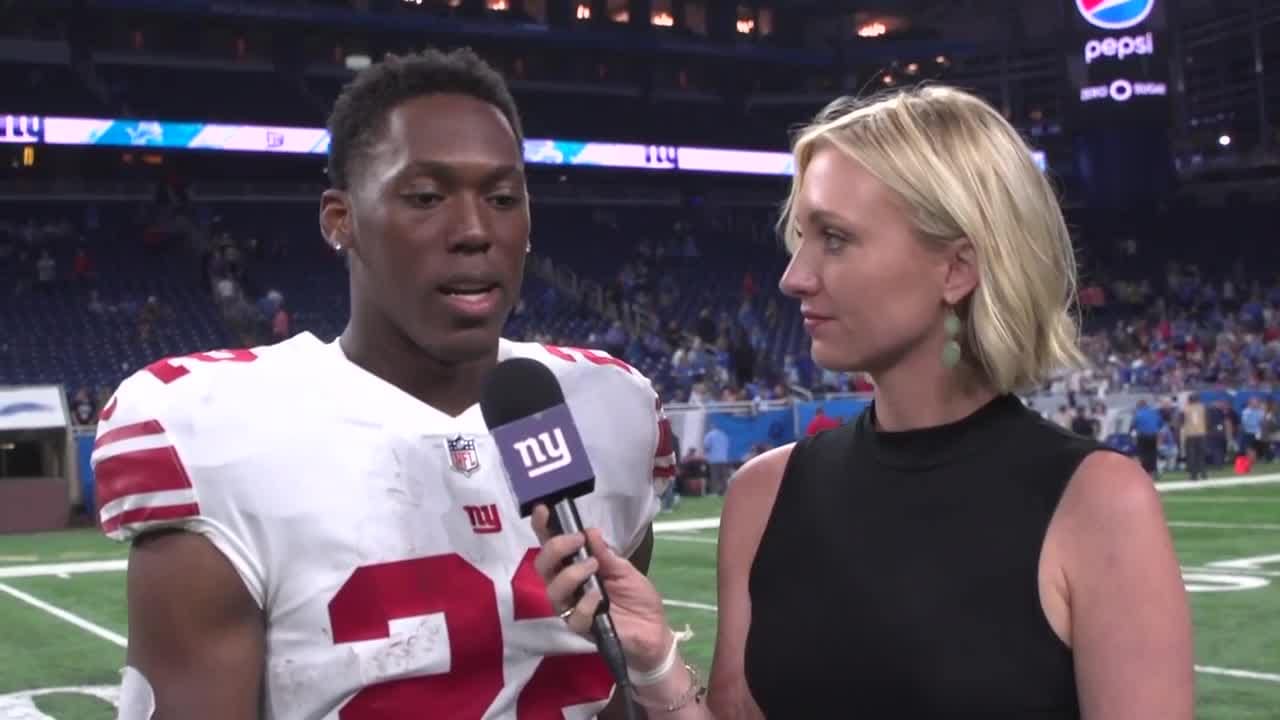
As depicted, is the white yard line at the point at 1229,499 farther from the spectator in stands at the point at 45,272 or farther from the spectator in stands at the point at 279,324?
the spectator in stands at the point at 45,272

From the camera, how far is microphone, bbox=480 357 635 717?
188 cm

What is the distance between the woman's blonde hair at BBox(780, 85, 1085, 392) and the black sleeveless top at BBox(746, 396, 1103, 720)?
0.12 metres

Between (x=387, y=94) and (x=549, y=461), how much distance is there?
2.24 ft

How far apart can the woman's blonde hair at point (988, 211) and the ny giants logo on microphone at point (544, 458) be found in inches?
23.0

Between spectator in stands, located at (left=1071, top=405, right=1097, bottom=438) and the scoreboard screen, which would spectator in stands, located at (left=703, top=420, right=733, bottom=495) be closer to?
spectator in stands, located at (left=1071, top=405, right=1097, bottom=438)

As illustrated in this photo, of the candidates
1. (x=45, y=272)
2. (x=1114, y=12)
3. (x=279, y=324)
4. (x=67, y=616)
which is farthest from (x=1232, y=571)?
(x=1114, y=12)

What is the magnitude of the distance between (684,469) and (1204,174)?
2038cm

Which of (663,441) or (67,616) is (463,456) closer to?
(663,441)

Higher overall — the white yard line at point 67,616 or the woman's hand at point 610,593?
the woman's hand at point 610,593

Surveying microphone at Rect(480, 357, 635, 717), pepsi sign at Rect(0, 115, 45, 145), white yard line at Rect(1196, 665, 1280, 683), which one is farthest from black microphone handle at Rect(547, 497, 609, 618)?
pepsi sign at Rect(0, 115, 45, 145)

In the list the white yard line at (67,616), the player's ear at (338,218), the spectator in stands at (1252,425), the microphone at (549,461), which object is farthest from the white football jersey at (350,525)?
the spectator in stands at (1252,425)

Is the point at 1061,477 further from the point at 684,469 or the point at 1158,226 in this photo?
the point at 1158,226

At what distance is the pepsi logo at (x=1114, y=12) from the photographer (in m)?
31.1

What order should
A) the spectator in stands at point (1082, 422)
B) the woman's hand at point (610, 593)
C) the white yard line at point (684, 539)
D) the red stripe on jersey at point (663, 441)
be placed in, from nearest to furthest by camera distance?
1. the woman's hand at point (610, 593)
2. the red stripe on jersey at point (663, 441)
3. the white yard line at point (684, 539)
4. the spectator in stands at point (1082, 422)
